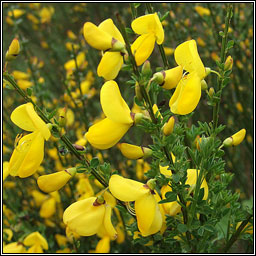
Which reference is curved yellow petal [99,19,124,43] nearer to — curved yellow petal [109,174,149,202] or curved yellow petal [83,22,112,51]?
curved yellow petal [83,22,112,51]

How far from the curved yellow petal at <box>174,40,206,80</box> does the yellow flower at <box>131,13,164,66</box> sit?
0.06 metres

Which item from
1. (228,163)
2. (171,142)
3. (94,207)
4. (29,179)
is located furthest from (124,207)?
(29,179)

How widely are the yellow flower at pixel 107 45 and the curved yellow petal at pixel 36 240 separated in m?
0.70

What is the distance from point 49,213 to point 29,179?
569mm

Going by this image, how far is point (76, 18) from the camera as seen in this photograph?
3.18 m

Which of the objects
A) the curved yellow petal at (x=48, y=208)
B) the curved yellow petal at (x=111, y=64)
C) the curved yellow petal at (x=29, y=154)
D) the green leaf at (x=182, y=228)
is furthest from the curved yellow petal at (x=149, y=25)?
the curved yellow petal at (x=48, y=208)

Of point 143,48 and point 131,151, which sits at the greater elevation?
point 143,48

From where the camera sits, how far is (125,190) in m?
0.83

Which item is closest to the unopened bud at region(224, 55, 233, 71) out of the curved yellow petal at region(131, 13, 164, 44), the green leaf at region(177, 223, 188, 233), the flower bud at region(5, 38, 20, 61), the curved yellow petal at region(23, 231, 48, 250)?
the curved yellow petal at region(131, 13, 164, 44)

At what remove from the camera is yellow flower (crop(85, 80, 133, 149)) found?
817 millimetres

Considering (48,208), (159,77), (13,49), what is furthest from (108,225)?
(48,208)

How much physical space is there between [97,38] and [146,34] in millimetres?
132

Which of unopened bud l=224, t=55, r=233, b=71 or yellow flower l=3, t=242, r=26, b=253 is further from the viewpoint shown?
yellow flower l=3, t=242, r=26, b=253

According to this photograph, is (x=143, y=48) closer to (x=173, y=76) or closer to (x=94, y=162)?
(x=173, y=76)
